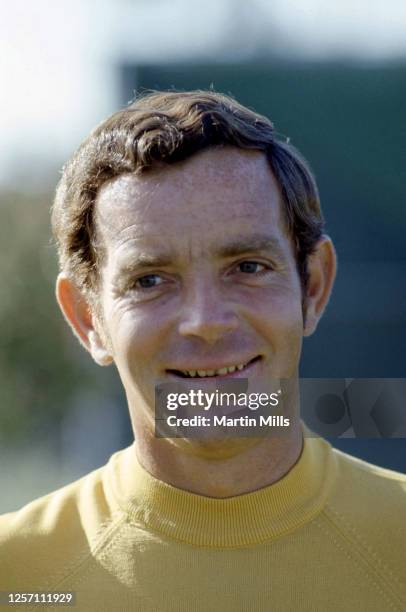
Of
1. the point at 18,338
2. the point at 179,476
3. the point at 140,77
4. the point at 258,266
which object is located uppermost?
the point at 140,77

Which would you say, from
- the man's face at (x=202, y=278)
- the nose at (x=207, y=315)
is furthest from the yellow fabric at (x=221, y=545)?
the nose at (x=207, y=315)

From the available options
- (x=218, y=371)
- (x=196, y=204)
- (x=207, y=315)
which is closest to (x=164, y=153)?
(x=196, y=204)

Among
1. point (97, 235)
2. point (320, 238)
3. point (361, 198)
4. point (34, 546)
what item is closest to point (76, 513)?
point (34, 546)

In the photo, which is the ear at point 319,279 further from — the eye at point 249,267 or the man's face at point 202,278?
the eye at point 249,267

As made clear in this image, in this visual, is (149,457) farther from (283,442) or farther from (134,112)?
(134,112)

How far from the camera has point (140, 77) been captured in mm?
10500

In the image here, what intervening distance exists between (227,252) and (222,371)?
0.88ft

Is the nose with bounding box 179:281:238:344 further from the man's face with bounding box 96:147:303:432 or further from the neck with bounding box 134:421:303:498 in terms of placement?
the neck with bounding box 134:421:303:498

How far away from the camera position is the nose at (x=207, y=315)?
256 centimetres

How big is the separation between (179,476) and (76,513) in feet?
0.89

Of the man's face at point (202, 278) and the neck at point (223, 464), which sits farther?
the neck at point (223, 464)

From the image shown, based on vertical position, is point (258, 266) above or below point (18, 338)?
below

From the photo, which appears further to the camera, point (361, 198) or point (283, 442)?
point (361, 198)

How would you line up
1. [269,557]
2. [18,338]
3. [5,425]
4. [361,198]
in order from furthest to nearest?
1. [18,338]
2. [5,425]
3. [361,198]
4. [269,557]
